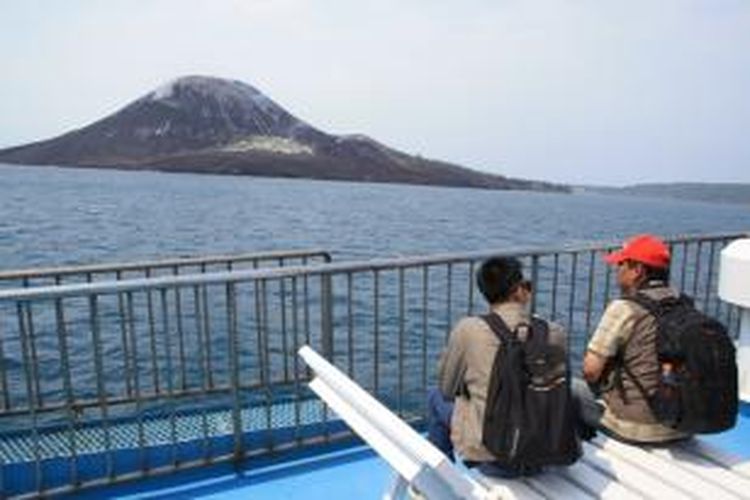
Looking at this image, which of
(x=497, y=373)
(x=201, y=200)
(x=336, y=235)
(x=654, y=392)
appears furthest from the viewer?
(x=201, y=200)

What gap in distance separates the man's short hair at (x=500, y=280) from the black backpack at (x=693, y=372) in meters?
0.59

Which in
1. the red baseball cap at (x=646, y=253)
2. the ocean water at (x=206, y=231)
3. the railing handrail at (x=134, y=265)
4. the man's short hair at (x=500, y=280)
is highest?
the red baseball cap at (x=646, y=253)

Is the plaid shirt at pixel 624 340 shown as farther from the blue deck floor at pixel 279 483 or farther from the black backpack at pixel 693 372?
the blue deck floor at pixel 279 483

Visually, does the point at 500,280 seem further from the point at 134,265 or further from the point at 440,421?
the point at 134,265

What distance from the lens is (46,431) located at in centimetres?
512

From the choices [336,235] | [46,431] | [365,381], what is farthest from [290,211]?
[46,431]

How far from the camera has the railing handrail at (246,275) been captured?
3857 millimetres

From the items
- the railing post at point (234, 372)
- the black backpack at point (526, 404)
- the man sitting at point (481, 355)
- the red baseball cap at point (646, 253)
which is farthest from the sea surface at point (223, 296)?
the black backpack at point (526, 404)

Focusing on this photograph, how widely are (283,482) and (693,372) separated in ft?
7.95

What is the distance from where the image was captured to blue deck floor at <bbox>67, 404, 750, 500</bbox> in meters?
4.38

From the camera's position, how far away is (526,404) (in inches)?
117

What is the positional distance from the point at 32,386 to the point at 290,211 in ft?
230

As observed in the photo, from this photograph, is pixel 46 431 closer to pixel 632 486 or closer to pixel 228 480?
pixel 228 480

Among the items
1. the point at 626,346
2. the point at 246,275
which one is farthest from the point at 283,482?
the point at 626,346
